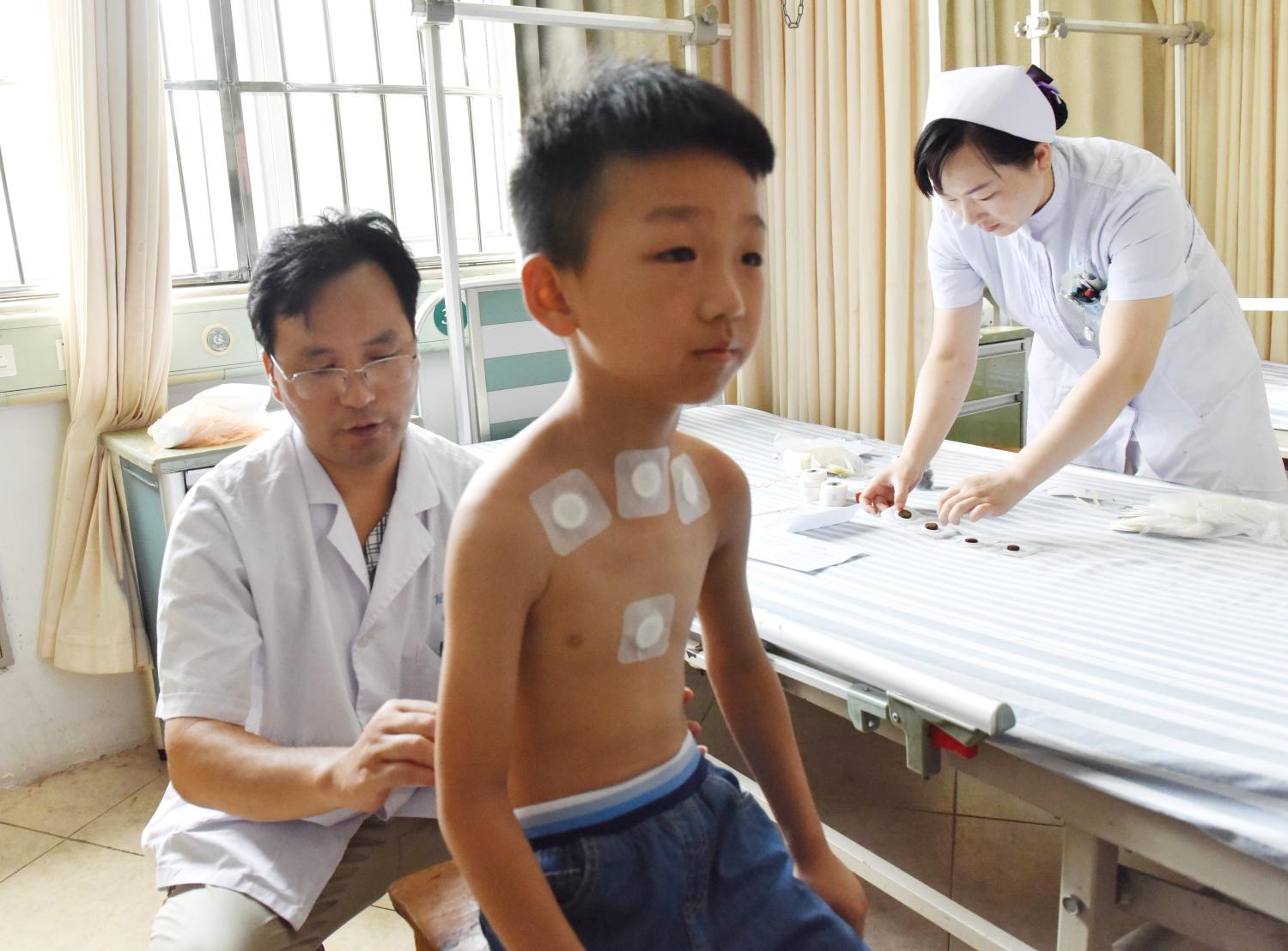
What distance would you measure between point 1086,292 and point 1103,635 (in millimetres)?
899

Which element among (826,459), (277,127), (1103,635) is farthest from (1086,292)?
(277,127)

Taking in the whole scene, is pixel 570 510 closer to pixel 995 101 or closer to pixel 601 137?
A: pixel 601 137

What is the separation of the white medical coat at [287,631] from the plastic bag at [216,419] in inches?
55.2

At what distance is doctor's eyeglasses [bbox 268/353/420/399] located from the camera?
1269 millimetres

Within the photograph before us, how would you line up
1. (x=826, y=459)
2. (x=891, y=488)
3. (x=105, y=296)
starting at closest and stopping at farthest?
(x=891, y=488) → (x=826, y=459) → (x=105, y=296)

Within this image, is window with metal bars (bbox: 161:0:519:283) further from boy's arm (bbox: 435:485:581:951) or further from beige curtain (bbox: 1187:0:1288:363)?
boy's arm (bbox: 435:485:581:951)

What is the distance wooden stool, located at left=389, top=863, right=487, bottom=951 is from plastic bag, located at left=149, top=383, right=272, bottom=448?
1.68 metres

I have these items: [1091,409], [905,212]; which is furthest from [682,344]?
[905,212]

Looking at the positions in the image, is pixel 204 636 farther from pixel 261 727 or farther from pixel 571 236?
pixel 571 236

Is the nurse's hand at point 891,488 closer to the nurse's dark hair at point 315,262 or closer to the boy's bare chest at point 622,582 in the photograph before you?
the nurse's dark hair at point 315,262

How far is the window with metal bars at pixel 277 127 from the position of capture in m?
3.01

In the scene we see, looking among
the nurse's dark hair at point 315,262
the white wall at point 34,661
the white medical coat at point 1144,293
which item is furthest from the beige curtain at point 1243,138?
the white wall at point 34,661

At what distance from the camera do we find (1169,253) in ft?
6.44

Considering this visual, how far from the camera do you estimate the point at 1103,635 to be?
→ 155 cm
